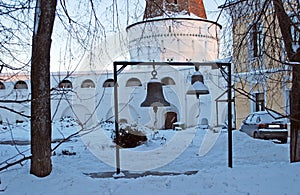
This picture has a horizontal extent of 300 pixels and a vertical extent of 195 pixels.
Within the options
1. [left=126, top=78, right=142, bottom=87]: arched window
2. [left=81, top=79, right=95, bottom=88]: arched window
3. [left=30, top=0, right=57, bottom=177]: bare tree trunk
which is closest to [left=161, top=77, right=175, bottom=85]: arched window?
[left=126, top=78, right=142, bottom=87]: arched window

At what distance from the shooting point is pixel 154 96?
256 inches

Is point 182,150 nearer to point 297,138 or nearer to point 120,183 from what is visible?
point 297,138

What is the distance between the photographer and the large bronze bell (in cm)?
636

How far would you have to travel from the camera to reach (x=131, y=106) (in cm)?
2680

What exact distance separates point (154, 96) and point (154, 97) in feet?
0.09

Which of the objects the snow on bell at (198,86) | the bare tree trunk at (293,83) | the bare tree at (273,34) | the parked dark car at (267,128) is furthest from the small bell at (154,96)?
the parked dark car at (267,128)

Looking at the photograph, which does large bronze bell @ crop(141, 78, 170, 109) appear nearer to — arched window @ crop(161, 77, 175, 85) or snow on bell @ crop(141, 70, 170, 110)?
snow on bell @ crop(141, 70, 170, 110)

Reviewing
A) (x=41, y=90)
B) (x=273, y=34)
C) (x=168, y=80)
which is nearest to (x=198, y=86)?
(x=273, y=34)

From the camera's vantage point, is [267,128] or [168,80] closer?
[267,128]

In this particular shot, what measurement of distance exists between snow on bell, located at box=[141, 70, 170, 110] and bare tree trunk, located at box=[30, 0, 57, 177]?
6.47 feet

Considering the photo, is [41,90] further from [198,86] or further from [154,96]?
[198,86]

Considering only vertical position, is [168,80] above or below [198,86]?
above

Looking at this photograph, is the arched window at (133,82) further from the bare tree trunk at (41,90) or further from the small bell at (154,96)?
the bare tree trunk at (41,90)

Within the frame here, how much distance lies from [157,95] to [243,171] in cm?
199
